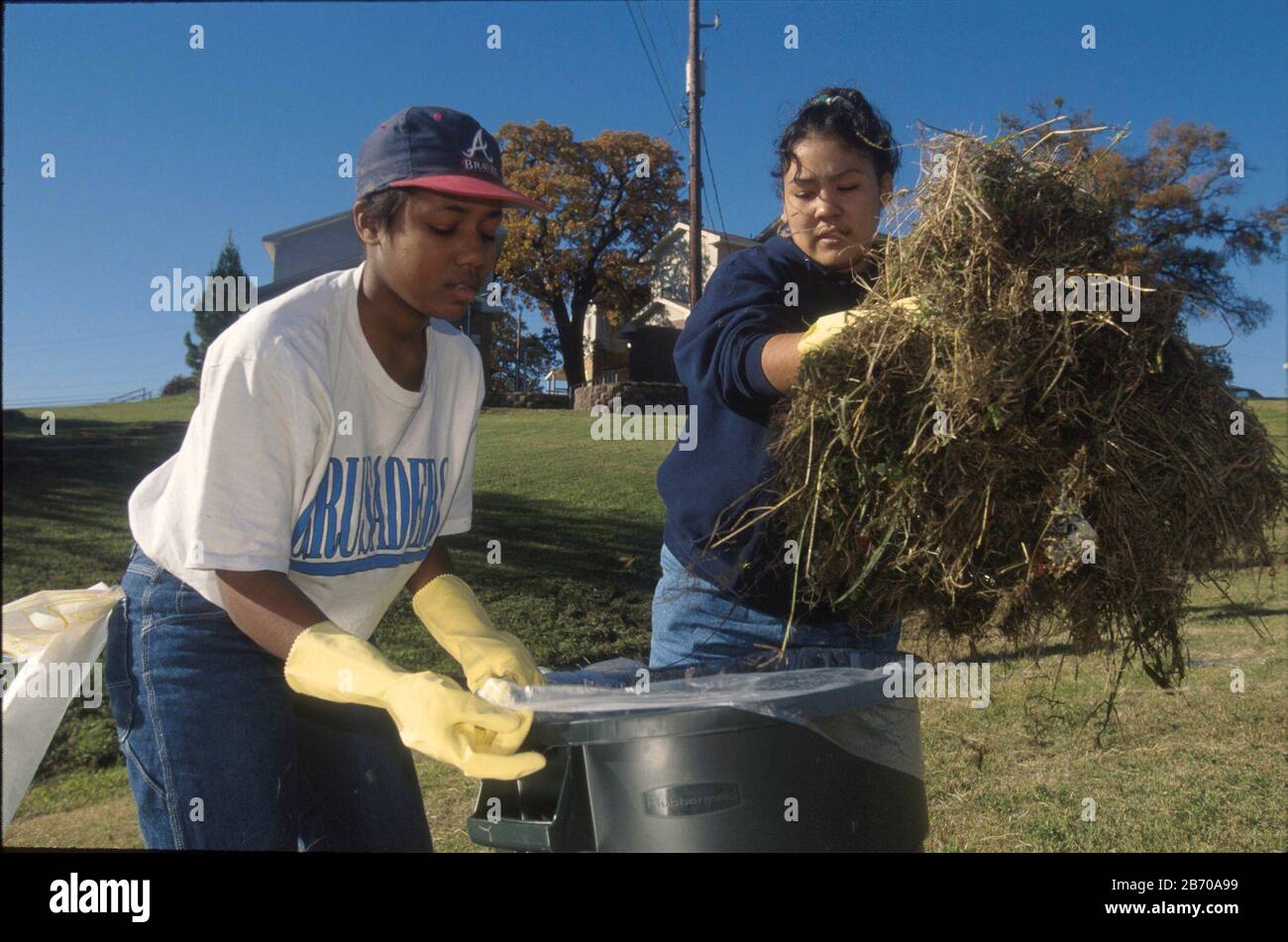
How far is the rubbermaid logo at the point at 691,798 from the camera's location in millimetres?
1499

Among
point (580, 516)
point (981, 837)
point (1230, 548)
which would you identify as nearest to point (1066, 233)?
point (1230, 548)

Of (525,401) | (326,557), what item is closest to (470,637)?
(326,557)

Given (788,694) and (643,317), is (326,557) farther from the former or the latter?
(643,317)

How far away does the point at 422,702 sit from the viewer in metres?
1.53

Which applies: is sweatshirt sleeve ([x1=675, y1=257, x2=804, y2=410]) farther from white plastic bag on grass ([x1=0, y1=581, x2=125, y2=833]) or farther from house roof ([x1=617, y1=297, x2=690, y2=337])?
house roof ([x1=617, y1=297, x2=690, y2=337])

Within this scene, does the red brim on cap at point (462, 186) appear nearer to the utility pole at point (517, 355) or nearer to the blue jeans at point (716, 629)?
the blue jeans at point (716, 629)

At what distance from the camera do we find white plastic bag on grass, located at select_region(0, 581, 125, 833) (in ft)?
6.16

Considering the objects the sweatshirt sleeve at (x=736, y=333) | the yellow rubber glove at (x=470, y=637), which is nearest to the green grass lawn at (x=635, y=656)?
the sweatshirt sleeve at (x=736, y=333)

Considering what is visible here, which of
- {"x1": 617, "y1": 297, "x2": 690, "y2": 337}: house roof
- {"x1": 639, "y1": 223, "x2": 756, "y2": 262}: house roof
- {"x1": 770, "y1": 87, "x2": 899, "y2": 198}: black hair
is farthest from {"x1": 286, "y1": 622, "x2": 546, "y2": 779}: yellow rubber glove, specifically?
{"x1": 617, "y1": 297, "x2": 690, "y2": 337}: house roof

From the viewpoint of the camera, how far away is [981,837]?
3541mm

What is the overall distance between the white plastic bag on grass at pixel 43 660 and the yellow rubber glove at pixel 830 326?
4.41ft

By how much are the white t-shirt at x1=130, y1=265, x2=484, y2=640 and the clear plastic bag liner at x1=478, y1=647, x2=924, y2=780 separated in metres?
0.40

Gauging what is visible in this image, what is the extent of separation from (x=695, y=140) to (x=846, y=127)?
34.1ft

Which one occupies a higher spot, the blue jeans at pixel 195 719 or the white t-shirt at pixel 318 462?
the white t-shirt at pixel 318 462
